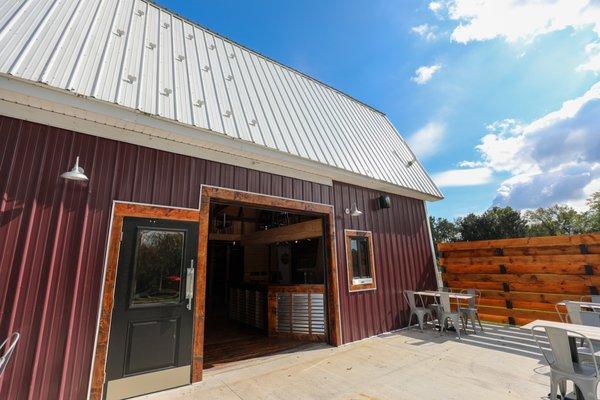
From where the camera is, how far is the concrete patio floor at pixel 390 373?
2955 mm

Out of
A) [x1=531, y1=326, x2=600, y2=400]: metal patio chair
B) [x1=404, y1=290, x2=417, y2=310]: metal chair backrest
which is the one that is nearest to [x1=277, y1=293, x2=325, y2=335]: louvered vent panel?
[x1=404, y1=290, x2=417, y2=310]: metal chair backrest

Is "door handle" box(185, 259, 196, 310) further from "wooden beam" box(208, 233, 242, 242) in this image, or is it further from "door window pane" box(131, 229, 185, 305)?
"wooden beam" box(208, 233, 242, 242)

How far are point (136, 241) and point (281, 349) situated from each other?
10.1 feet

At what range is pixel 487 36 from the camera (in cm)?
593

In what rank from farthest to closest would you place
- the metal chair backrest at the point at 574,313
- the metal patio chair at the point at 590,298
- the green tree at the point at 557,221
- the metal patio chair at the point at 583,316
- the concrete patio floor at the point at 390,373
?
the green tree at the point at 557,221 → the metal patio chair at the point at 590,298 → the metal chair backrest at the point at 574,313 → the metal patio chair at the point at 583,316 → the concrete patio floor at the point at 390,373

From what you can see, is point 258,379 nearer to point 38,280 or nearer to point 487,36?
point 38,280

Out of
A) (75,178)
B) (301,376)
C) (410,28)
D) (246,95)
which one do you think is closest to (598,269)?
(301,376)

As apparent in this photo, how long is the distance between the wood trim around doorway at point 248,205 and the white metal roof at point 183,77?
87cm

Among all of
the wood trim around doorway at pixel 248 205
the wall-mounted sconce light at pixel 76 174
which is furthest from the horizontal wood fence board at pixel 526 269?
the wall-mounted sconce light at pixel 76 174

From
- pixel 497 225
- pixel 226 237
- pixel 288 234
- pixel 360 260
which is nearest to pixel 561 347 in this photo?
pixel 360 260

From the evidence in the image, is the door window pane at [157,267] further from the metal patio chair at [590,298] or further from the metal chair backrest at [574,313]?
the metal patio chair at [590,298]

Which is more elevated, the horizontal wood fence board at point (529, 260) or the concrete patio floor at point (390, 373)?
the horizontal wood fence board at point (529, 260)

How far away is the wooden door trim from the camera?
276 cm

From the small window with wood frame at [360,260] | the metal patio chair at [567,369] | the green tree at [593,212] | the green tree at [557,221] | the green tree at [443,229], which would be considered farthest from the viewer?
the green tree at [443,229]
